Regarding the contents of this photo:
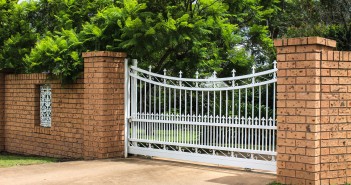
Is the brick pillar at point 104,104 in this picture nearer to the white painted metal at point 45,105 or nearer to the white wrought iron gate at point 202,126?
the white wrought iron gate at point 202,126

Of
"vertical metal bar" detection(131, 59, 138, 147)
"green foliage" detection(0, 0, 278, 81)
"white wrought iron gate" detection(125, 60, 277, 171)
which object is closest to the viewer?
"white wrought iron gate" detection(125, 60, 277, 171)

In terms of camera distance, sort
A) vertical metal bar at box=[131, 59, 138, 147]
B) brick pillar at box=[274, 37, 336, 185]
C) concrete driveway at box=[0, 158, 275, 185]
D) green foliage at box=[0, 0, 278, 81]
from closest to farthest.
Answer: brick pillar at box=[274, 37, 336, 185] < concrete driveway at box=[0, 158, 275, 185] < green foliage at box=[0, 0, 278, 81] < vertical metal bar at box=[131, 59, 138, 147]

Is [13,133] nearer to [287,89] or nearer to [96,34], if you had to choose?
[96,34]

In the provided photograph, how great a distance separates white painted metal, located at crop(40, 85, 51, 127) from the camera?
10.0 metres

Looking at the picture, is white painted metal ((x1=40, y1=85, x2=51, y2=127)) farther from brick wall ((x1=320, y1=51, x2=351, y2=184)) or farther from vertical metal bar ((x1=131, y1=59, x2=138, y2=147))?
brick wall ((x1=320, y1=51, x2=351, y2=184))

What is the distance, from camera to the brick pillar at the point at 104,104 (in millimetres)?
8359

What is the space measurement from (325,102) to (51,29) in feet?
26.4

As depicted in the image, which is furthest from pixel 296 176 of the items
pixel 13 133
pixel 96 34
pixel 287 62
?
pixel 13 133

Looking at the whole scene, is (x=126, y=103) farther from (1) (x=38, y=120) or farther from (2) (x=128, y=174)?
(1) (x=38, y=120)

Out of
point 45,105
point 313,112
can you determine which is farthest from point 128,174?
point 45,105

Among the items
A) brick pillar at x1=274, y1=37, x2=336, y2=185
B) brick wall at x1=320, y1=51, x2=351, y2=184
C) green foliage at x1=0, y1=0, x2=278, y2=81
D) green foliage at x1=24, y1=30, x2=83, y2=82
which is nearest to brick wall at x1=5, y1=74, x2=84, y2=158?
Result: green foliage at x1=24, y1=30, x2=83, y2=82

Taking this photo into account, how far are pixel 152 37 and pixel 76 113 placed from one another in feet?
7.76

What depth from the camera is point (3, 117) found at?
37.6 ft

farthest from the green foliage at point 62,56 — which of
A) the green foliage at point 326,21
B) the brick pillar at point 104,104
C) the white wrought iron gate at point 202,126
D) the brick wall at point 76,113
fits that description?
the green foliage at point 326,21
